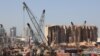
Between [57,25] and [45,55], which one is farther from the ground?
[57,25]

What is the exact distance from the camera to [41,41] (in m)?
92.1

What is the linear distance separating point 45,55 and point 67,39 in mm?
39721

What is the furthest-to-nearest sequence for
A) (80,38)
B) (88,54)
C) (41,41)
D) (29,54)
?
(80,38) < (41,41) < (29,54) < (88,54)

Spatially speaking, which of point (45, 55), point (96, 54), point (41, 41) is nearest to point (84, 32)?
point (41, 41)

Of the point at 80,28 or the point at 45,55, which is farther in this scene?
the point at 80,28

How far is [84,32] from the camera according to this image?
10950cm

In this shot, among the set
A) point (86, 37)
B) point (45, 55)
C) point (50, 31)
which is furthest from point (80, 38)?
point (45, 55)

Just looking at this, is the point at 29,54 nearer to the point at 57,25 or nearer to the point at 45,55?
the point at 45,55

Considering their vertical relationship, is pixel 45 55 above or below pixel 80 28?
below

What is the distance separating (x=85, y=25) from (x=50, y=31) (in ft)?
39.0

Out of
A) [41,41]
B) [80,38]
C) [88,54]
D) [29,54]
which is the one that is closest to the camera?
[88,54]

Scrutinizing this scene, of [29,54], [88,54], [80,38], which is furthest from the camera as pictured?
[80,38]

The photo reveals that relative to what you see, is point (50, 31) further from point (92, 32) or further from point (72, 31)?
point (92, 32)

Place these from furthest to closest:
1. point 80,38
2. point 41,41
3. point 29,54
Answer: point 80,38
point 41,41
point 29,54
